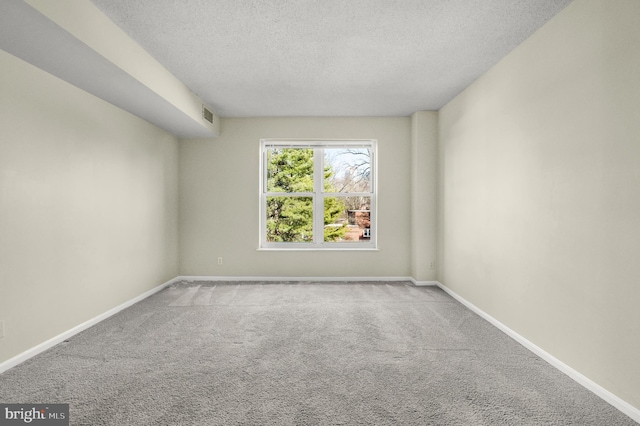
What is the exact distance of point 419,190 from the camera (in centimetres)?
479

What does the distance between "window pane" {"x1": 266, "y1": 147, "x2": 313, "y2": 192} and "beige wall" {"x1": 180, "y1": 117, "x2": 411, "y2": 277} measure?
0.28 meters

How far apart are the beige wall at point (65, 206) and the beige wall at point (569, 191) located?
13.6 ft

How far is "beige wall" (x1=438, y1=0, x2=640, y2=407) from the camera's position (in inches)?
72.6

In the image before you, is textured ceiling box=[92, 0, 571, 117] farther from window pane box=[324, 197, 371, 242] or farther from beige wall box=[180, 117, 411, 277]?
Answer: window pane box=[324, 197, 371, 242]

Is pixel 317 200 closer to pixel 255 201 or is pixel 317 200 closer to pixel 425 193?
pixel 255 201

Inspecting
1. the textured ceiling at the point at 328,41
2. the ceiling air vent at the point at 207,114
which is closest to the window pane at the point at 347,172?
the textured ceiling at the point at 328,41

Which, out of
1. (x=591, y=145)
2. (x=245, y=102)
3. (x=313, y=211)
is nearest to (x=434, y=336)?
(x=591, y=145)

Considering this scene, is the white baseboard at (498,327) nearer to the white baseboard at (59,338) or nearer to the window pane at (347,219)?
the white baseboard at (59,338)

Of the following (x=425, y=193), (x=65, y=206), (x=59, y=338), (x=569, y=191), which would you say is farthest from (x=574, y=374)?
(x=65, y=206)

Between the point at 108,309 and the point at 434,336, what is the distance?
11.4 ft

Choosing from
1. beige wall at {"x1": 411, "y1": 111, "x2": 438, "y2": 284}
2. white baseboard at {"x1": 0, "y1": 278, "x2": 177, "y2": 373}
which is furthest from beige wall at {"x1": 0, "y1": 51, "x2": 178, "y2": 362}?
beige wall at {"x1": 411, "y1": 111, "x2": 438, "y2": 284}

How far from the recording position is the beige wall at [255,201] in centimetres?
503

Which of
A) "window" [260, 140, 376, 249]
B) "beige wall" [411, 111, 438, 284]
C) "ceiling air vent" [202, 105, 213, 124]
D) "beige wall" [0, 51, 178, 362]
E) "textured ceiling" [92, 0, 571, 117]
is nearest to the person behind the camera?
"textured ceiling" [92, 0, 571, 117]

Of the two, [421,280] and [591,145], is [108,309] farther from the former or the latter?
[591,145]
